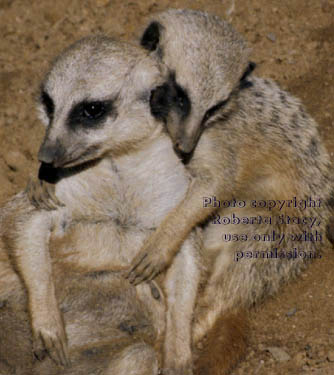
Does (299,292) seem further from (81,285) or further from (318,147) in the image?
(81,285)

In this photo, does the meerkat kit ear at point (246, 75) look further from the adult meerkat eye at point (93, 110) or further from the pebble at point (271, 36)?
the pebble at point (271, 36)

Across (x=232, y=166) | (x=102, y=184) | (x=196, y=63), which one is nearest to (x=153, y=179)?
(x=102, y=184)

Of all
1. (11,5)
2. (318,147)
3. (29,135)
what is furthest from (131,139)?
(11,5)

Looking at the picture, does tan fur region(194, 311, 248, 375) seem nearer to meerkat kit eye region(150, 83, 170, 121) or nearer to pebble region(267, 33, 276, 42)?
meerkat kit eye region(150, 83, 170, 121)

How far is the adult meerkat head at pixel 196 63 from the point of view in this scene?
2.86 m

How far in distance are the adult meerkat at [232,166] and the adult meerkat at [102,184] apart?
Answer: 0.36 feet

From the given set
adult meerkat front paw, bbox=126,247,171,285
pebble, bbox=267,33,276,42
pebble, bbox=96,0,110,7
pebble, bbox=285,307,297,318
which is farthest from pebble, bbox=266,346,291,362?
pebble, bbox=96,0,110,7

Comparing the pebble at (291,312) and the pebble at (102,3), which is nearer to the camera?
the pebble at (291,312)

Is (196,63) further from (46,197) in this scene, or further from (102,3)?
(102,3)

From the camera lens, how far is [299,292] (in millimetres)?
3555

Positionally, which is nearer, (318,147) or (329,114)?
(318,147)

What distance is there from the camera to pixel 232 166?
128 inches

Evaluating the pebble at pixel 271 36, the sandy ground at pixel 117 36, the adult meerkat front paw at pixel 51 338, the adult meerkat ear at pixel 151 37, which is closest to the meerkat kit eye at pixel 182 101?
the adult meerkat ear at pixel 151 37

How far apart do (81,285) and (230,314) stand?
0.75m
